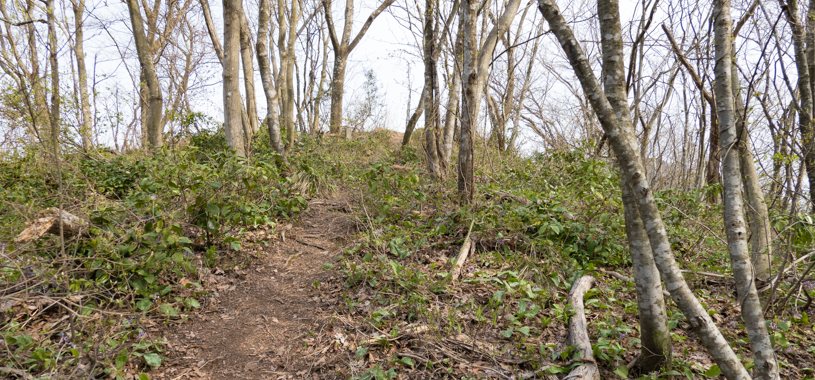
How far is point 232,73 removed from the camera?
602 centimetres

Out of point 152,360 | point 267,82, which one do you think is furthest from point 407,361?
point 267,82

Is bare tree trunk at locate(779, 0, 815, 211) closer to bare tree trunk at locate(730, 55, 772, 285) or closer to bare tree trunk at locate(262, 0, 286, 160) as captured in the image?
bare tree trunk at locate(730, 55, 772, 285)

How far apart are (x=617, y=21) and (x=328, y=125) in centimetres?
964

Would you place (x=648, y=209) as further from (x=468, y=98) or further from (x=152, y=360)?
(x=152, y=360)

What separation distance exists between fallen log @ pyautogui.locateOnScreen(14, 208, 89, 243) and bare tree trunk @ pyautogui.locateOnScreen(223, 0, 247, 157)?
2.29 meters

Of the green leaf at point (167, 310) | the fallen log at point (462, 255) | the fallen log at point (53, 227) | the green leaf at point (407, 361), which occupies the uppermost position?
the fallen log at point (53, 227)

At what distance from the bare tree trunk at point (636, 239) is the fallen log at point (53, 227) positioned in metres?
4.26

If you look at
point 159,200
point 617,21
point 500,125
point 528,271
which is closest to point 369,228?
point 528,271

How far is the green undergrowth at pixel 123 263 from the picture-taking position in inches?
114

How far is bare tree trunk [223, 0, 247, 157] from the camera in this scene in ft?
19.4

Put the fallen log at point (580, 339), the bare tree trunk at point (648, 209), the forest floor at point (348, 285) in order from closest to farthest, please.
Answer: the bare tree trunk at point (648, 209) < the fallen log at point (580, 339) < the forest floor at point (348, 285)

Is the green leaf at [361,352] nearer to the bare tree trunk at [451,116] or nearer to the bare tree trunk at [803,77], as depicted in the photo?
the bare tree trunk at [451,116]

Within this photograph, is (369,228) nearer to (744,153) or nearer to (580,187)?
(580,187)

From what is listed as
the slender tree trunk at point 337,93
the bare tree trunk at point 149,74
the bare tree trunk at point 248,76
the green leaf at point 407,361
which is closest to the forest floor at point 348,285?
the green leaf at point 407,361
